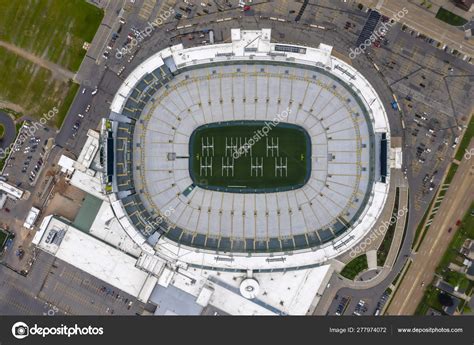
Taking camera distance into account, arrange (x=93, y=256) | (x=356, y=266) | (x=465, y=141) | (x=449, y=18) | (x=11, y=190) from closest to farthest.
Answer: (x=93, y=256) < (x=449, y=18) < (x=465, y=141) < (x=356, y=266) < (x=11, y=190)

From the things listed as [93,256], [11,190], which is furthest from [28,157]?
[93,256]

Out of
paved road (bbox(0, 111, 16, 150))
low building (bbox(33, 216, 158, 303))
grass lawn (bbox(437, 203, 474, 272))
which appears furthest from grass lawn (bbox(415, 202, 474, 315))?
paved road (bbox(0, 111, 16, 150))

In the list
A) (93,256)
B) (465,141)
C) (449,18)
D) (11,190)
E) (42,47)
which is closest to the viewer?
(93,256)

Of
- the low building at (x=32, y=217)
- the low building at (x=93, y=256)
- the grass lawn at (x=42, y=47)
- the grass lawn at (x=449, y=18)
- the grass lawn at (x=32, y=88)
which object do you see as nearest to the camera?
the low building at (x=93, y=256)

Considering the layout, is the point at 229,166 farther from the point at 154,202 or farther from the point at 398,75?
the point at 398,75

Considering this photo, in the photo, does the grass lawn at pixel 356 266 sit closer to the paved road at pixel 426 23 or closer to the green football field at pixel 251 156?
the green football field at pixel 251 156

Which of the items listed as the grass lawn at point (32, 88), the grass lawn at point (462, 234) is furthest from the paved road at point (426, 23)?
the grass lawn at point (32, 88)

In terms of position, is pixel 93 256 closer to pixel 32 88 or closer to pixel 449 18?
pixel 32 88

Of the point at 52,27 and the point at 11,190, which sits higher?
the point at 52,27
